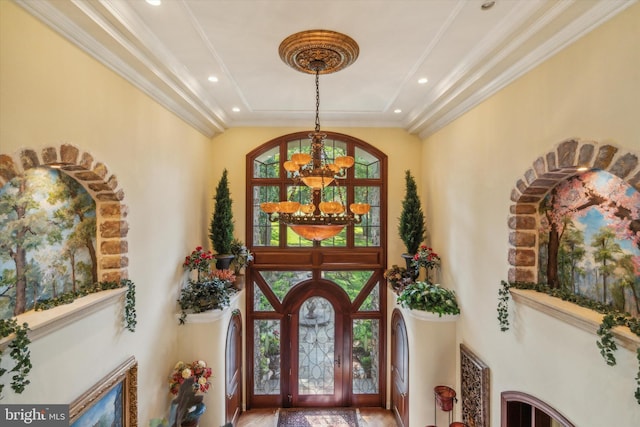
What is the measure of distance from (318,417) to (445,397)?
2380mm

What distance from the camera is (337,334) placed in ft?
18.1

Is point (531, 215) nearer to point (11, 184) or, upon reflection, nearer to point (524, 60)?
point (524, 60)

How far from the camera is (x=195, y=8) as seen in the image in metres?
2.31

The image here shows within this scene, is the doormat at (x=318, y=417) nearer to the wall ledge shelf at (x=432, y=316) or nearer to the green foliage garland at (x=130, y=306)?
the wall ledge shelf at (x=432, y=316)

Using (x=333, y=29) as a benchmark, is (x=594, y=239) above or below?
below

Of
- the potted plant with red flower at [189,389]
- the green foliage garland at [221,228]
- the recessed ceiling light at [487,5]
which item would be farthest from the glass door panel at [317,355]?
the recessed ceiling light at [487,5]

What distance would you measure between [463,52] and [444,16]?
0.64 meters

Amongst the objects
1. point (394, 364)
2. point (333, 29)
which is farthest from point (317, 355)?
point (333, 29)

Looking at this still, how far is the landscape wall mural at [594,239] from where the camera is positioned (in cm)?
203

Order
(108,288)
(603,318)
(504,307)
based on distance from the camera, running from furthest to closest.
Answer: (504,307) → (108,288) → (603,318)

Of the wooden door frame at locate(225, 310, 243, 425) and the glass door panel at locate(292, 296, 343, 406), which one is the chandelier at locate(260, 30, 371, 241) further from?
the glass door panel at locate(292, 296, 343, 406)

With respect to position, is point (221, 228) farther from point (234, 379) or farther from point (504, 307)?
point (504, 307)

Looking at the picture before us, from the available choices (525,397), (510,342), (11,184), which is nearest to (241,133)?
(11,184)

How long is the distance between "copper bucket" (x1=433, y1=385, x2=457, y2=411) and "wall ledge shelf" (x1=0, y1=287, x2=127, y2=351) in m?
Result: 3.77
